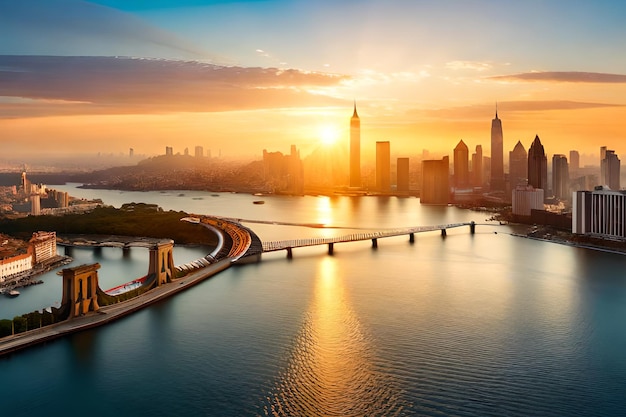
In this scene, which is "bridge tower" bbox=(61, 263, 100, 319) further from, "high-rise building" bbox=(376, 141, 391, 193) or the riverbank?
"high-rise building" bbox=(376, 141, 391, 193)

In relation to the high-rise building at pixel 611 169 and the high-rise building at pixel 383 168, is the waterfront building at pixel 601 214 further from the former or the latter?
the high-rise building at pixel 383 168

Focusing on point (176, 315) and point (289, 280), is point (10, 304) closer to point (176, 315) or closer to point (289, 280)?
point (176, 315)

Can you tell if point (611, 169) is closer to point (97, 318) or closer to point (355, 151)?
point (355, 151)

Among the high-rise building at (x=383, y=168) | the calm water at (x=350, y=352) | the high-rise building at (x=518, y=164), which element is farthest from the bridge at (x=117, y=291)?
the high-rise building at (x=383, y=168)

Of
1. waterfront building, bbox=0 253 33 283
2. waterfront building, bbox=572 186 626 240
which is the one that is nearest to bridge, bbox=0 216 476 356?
waterfront building, bbox=0 253 33 283

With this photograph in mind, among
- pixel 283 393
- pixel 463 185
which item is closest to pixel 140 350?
pixel 283 393

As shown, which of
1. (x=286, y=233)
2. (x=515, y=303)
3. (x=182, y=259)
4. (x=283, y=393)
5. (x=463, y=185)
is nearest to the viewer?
(x=283, y=393)

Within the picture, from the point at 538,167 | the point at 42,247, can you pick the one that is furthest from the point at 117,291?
the point at 538,167
